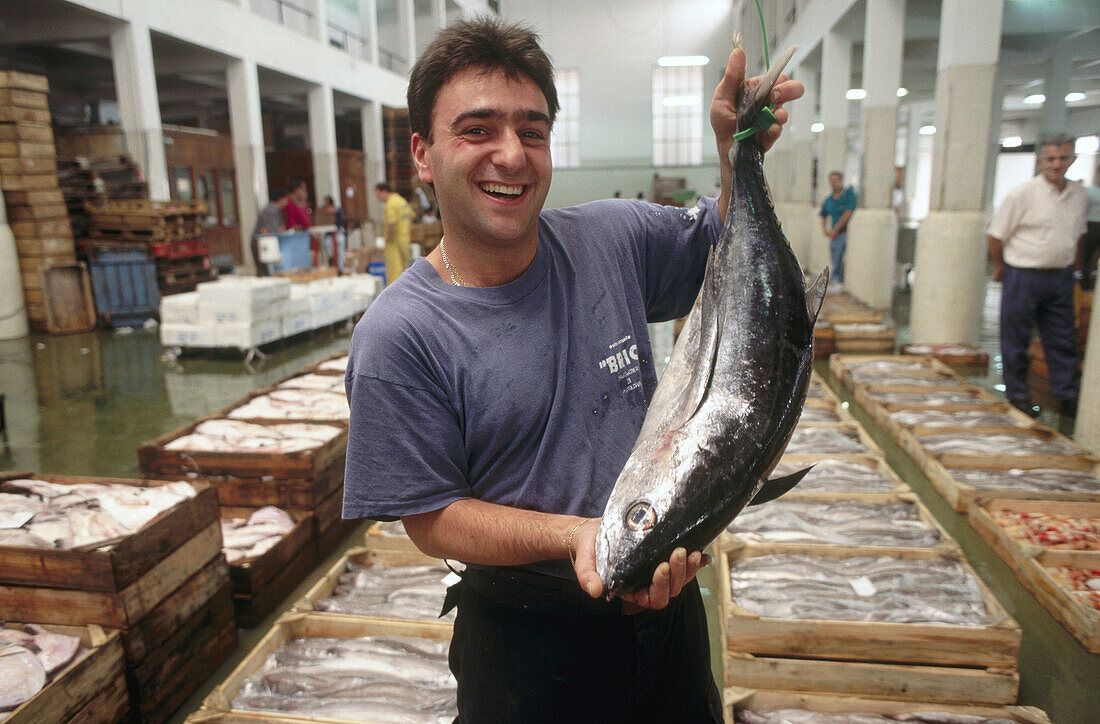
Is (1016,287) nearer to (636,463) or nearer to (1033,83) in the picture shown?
(636,463)

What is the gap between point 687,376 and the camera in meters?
1.42

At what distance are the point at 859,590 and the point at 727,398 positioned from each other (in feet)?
7.54

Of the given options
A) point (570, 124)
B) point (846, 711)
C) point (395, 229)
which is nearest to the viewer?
point (846, 711)

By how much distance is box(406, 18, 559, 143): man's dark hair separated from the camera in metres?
1.46

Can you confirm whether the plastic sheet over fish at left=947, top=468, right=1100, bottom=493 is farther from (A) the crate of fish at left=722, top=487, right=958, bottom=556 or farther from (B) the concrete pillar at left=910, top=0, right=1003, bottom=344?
(B) the concrete pillar at left=910, top=0, right=1003, bottom=344

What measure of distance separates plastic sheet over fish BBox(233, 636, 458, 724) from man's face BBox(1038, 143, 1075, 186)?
6040 millimetres

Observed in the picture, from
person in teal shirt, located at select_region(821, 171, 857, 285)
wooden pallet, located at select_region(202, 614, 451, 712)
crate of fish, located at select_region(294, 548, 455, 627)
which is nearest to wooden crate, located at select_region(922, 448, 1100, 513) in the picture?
crate of fish, located at select_region(294, 548, 455, 627)

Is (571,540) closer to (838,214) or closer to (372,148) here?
(838,214)

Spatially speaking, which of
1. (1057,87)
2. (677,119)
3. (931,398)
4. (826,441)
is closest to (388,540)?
(826,441)

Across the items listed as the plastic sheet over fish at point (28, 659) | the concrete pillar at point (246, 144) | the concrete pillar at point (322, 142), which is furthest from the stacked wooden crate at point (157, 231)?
the plastic sheet over fish at point (28, 659)

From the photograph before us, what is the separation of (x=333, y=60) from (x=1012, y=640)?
2012cm

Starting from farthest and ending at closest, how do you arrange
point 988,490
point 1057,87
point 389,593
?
point 1057,87
point 988,490
point 389,593

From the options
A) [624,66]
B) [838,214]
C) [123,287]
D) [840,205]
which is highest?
[624,66]

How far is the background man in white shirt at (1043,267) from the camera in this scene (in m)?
5.86
